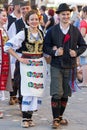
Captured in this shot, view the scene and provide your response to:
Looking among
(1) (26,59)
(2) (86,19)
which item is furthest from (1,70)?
(2) (86,19)

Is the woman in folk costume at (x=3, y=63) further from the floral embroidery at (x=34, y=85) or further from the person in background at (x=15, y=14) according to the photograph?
the person in background at (x=15, y=14)

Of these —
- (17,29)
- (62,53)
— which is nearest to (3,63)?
(17,29)

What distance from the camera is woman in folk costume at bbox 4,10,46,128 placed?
20.8ft

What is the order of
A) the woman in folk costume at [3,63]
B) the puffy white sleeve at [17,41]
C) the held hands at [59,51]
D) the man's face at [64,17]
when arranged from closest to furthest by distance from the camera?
the held hands at [59,51]
the man's face at [64,17]
the puffy white sleeve at [17,41]
the woman in folk costume at [3,63]

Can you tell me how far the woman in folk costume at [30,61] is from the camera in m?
6.35

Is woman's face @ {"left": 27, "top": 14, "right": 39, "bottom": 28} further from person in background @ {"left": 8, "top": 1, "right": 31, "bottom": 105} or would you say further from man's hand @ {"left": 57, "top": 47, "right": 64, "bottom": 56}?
person in background @ {"left": 8, "top": 1, "right": 31, "bottom": 105}

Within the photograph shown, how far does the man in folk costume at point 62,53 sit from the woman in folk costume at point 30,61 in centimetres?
15

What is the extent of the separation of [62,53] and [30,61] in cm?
47

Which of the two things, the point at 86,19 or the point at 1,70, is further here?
the point at 86,19

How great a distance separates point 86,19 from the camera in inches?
398

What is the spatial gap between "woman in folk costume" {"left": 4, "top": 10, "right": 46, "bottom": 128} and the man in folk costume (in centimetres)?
15

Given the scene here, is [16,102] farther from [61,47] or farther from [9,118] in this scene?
[61,47]

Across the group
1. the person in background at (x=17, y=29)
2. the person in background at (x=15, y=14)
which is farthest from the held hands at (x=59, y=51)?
the person in background at (x=15, y=14)

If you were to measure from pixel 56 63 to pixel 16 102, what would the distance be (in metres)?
2.09
